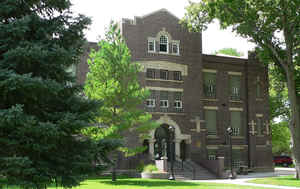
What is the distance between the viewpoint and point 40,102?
1041 centimetres

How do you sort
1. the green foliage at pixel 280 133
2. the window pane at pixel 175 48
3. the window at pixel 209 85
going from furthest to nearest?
the green foliage at pixel 280 133 < the window at pixel 209 85 < the window pane at pixel 175 48

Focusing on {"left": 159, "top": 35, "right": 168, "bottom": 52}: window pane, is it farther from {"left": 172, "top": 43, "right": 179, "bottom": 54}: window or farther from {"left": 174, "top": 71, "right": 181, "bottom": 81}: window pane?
{"left": 174, "top": 71, "right": 181, "bottom": 81}: window pane

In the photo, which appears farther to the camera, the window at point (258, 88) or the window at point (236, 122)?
the window at point (258, 88)

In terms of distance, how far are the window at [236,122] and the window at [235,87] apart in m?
1.50

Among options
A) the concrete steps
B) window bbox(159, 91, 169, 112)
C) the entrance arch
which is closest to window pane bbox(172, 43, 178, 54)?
window bbox(159, 91, 169, 112)

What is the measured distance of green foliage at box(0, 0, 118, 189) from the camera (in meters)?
9.34

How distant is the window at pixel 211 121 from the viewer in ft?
118

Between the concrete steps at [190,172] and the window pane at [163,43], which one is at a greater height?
the window pane at [163,43]

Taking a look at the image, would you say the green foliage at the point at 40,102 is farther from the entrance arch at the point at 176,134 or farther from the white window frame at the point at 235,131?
the white window frame at the point at 235,131

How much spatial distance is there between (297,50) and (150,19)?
12.0m

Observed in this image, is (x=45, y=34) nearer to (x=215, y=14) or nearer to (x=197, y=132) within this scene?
(x=215, y=14)

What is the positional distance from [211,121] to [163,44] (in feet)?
27.3

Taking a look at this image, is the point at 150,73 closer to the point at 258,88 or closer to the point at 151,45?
the point at 151,45

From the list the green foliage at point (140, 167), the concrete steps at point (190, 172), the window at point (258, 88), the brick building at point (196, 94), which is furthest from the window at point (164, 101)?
the window at point (258, 88)
